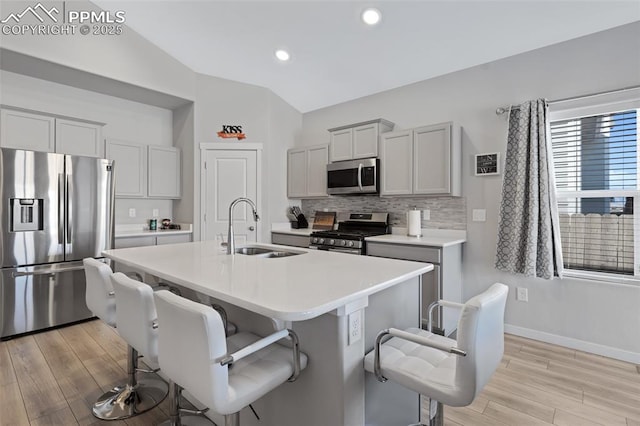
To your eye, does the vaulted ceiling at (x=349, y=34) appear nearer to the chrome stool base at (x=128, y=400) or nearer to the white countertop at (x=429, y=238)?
the white countertop at (x=429, y=238)

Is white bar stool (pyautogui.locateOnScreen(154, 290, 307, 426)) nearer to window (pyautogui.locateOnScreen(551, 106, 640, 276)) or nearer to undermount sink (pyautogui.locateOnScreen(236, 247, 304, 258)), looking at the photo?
undermount sink (pyautogui.locateOnScreen(236, 247, 304, 258))

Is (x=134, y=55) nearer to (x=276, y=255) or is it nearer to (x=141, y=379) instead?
(x=276, y=255)

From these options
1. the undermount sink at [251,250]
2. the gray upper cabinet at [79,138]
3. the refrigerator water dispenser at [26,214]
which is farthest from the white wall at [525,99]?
the refrigerator water dispenser at [26,214]

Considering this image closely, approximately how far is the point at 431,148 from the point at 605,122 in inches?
57.1

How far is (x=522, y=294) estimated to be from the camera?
3.18m

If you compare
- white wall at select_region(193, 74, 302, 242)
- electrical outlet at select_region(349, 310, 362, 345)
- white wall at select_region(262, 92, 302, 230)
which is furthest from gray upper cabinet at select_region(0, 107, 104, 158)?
electrical outlet at select_region(349, 310, 362, 345)

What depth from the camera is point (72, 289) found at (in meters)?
3.41

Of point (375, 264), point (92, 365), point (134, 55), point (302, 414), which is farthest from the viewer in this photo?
point (134, 55)

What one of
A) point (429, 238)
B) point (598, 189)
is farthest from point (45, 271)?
point (598, 189)

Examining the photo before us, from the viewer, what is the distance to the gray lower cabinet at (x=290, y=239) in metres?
4.32

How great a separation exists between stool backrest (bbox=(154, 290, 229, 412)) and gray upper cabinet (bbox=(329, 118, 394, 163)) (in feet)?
10.3

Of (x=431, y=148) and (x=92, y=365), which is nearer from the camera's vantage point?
(x=92, y=365)

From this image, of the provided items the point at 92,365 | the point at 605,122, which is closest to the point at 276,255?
the point at 92,365

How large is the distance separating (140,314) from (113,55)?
3.60 metres
